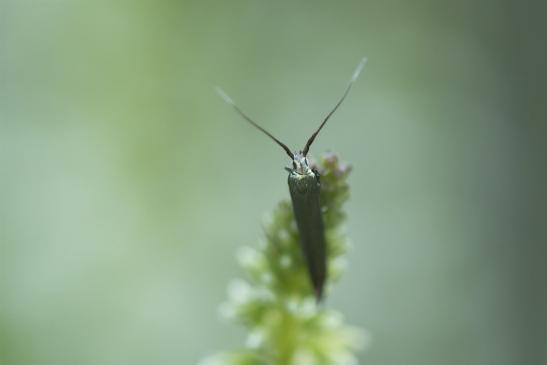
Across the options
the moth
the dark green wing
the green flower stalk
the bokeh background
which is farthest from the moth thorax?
the bokeh background

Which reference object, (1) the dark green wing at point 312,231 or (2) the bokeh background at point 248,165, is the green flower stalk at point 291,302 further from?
(2) the bokeh background at point 248,165

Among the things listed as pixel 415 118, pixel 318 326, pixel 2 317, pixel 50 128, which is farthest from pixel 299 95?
pixel 318 326

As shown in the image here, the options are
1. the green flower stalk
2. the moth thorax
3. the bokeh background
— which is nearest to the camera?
the green flower stalk

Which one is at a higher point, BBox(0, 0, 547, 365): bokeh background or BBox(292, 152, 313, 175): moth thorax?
BBox(0, 0, 547, 365): bokeh background

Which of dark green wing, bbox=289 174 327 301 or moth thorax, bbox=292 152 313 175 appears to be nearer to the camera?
dark green wing, bbox=289 174 327 301

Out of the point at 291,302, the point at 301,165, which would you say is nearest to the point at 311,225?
the point at 291,302

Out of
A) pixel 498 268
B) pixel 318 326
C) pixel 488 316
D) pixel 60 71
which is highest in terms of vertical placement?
pixel 60 71

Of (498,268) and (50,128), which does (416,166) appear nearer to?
(498,268)

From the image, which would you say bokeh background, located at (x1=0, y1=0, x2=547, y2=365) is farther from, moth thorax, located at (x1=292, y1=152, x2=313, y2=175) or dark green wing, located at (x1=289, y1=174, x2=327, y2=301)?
dark green wing, located at (x1=289, y1=174, x2=327, y2=301)
